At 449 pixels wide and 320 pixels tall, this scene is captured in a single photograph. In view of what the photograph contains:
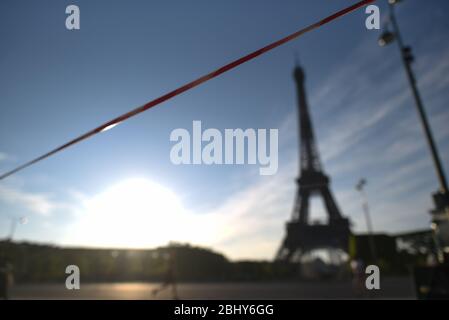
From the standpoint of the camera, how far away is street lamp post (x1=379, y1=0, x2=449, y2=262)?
4.39m

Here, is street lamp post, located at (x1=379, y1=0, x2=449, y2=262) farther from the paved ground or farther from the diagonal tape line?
the paved ground

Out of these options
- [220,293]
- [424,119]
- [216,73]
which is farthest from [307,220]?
[216,73]

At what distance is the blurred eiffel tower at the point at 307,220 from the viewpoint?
36594 mm

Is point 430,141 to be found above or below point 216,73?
above

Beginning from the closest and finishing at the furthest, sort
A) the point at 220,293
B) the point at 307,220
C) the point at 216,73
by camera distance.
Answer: the point at 216,73, the point at 220,293, the point at 307,220

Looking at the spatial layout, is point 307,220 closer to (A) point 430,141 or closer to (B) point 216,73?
(A) point 430,141

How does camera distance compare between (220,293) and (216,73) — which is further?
(220,293)

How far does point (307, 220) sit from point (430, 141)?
34424 millimetres

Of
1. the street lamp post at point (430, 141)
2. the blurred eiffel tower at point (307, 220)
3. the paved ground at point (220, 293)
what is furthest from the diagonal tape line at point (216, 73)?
the blurred eiffel tower at point (307, 220)

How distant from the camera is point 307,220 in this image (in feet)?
125

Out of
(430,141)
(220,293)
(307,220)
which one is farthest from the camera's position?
(307,220)

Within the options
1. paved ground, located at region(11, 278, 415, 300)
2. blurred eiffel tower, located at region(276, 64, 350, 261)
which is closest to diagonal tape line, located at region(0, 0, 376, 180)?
paved ground, located at region(11, 278, 415, 300)

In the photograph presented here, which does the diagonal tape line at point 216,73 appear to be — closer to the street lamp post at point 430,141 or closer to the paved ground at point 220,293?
the street lamp post at point 430,141

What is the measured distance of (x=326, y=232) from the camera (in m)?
36.8
